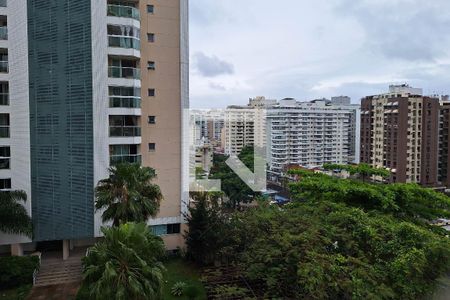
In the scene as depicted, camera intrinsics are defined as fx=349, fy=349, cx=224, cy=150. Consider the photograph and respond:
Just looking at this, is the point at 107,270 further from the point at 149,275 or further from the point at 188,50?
the point at 188,50

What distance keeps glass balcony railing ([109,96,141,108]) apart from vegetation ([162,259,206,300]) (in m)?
7.99

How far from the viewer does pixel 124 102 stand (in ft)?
55.9

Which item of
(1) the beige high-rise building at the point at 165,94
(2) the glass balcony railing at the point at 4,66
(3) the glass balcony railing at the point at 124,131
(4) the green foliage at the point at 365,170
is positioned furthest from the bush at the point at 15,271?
(4) the green foliage at the point at 365,170

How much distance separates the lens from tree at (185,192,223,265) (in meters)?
17.1

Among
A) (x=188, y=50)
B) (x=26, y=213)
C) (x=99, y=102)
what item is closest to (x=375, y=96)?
(x=188, y=50)

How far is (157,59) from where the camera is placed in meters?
18.1

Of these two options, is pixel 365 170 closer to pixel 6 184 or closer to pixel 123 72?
pixel 123 72

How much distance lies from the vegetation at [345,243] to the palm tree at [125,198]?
4.06 metres

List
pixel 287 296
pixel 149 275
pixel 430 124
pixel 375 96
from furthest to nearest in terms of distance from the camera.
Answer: pixel 375 96 < pixel 430 124 < pixel 287 296 < pixel 149 275

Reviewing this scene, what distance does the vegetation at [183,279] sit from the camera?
1462cm

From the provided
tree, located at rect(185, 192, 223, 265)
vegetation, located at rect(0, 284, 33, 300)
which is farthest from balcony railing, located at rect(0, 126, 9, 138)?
tree, located at rect(185, 192, 223, 265)

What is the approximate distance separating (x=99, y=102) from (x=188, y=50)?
216 inches

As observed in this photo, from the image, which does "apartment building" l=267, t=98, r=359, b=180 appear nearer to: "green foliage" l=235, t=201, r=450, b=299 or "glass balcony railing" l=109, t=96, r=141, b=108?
"glass balcony railing" l=109, t=96, r=141, b=108

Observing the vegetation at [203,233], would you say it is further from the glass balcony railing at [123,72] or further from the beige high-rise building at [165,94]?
the glass balcony railing at [123,72]
